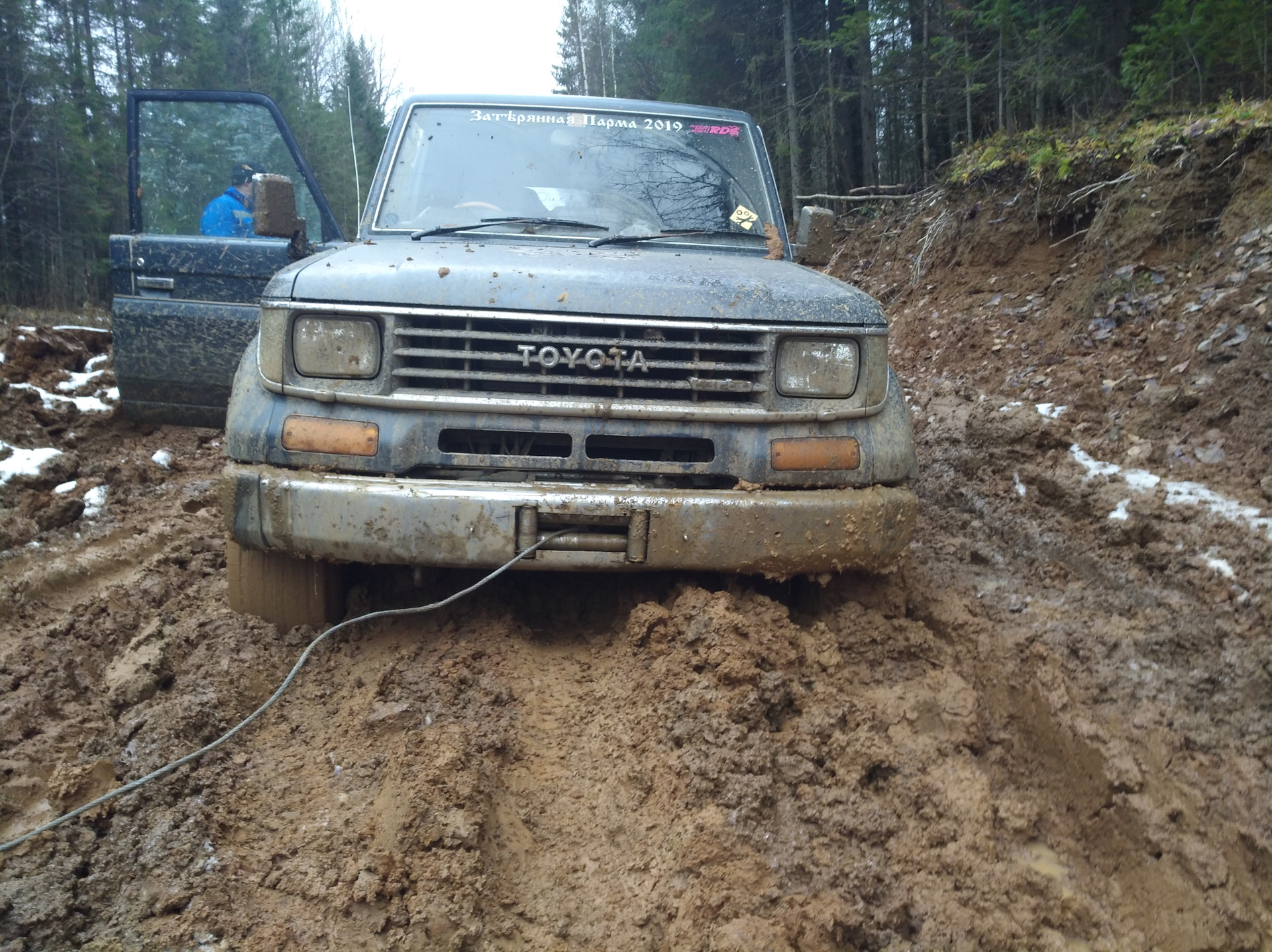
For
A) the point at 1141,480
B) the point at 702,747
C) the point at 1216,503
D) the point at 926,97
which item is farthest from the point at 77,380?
the point at 926,97

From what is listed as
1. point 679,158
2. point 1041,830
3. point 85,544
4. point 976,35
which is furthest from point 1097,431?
point 976,35

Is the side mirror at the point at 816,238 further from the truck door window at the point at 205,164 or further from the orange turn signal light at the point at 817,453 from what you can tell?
the truck door window at the point at 205,164

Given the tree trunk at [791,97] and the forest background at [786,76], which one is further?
the tree trunk at [791,97]

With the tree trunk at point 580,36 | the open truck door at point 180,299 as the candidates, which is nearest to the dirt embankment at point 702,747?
the open truck door at point 180,299

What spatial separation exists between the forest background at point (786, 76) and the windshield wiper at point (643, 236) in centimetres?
605

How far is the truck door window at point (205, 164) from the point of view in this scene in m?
5.25

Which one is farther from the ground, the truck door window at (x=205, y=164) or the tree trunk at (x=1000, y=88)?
the tree trunk at (x=1000, y=88)

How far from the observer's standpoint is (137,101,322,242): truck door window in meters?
5.25

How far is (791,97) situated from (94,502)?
13.3 m

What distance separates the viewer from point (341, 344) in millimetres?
2807

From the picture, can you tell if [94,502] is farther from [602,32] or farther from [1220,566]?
[602,32]

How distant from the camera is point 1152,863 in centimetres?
219

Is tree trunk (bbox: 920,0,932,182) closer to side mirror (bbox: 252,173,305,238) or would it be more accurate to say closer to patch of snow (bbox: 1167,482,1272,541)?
patch of snow (bbox: 1167,482,1272,541)

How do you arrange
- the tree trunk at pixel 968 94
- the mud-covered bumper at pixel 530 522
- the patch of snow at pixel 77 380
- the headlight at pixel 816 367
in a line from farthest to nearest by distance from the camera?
the tree trunk at pixel 968 94, the patch of snow at pixel 77 380, the headlight at pixel 816 367, the mud-covered bumper at pixel 530 522
